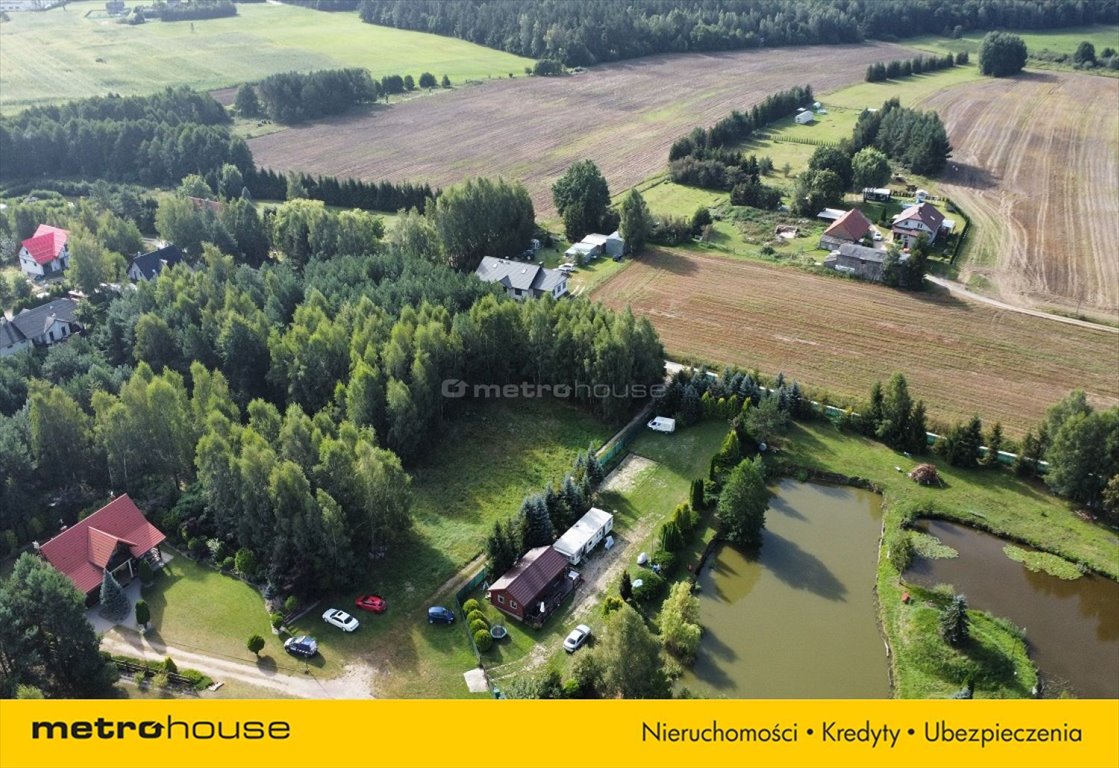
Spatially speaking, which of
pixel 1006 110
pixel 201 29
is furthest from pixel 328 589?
pixel 201 29

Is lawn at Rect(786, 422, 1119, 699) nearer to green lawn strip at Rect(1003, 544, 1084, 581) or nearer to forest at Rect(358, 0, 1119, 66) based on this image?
green lawn strip at Rect(1003, 544, 1084, 581)

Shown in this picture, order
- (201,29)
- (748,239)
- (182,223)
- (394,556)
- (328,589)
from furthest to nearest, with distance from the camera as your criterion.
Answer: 1. (201,29)
2. (748,239)
3. (182,223)
4. (394,556)
5. (328,589)

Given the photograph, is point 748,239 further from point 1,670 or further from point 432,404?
point 1,670

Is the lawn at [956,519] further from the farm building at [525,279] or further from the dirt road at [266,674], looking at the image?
the farm building at [525,279]

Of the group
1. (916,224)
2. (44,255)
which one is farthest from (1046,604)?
(44,255)

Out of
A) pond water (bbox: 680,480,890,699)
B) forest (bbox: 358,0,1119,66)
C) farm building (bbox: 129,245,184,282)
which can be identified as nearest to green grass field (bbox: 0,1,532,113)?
forest (bbox: 358,0,1119,66)

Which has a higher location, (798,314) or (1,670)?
(798,314)
